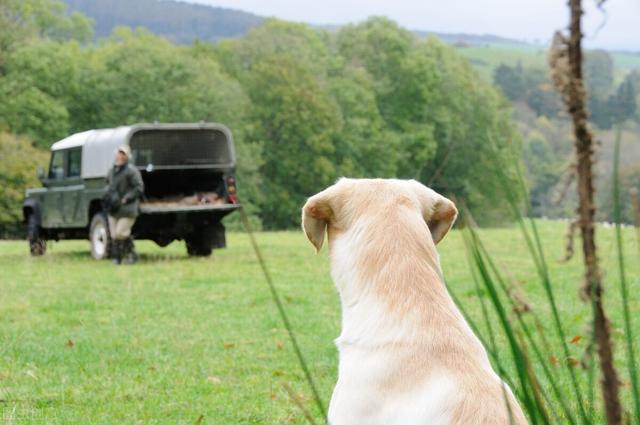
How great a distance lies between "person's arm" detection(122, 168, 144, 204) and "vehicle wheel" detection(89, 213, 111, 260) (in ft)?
4.03

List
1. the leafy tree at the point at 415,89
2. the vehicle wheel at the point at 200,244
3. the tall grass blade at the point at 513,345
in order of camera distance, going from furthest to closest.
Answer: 1. the leafy tree at the point at 415,89
2. the vehicle wheel at the point at 200,244
3. the tall grass blade at the point at 513,345

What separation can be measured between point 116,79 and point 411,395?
55.5 m

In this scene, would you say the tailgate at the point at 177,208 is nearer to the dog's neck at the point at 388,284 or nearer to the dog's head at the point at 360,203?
the dog's head at the point at 360,203

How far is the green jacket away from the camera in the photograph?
1661 cm

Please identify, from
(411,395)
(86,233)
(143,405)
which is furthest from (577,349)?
(86,233)

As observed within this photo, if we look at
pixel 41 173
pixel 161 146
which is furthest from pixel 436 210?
pixel 41 173

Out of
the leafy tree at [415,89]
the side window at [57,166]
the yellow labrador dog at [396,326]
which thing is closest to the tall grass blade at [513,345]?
the yellow labrador dog at [396,326]

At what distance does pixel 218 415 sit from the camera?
5695 millimetres

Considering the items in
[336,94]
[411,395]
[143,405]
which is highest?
[411,395]

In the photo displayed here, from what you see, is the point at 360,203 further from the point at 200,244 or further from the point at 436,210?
the point at 200,244

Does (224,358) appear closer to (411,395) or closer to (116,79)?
(411,395)

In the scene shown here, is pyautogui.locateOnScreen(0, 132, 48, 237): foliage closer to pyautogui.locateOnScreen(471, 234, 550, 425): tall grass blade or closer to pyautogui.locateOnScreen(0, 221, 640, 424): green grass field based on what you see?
pyautogui.locateOnScreen(0, 221, 640, 424): green grass field

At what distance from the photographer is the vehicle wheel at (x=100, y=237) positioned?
58.3 ft

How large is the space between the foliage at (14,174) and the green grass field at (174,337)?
32.7m
